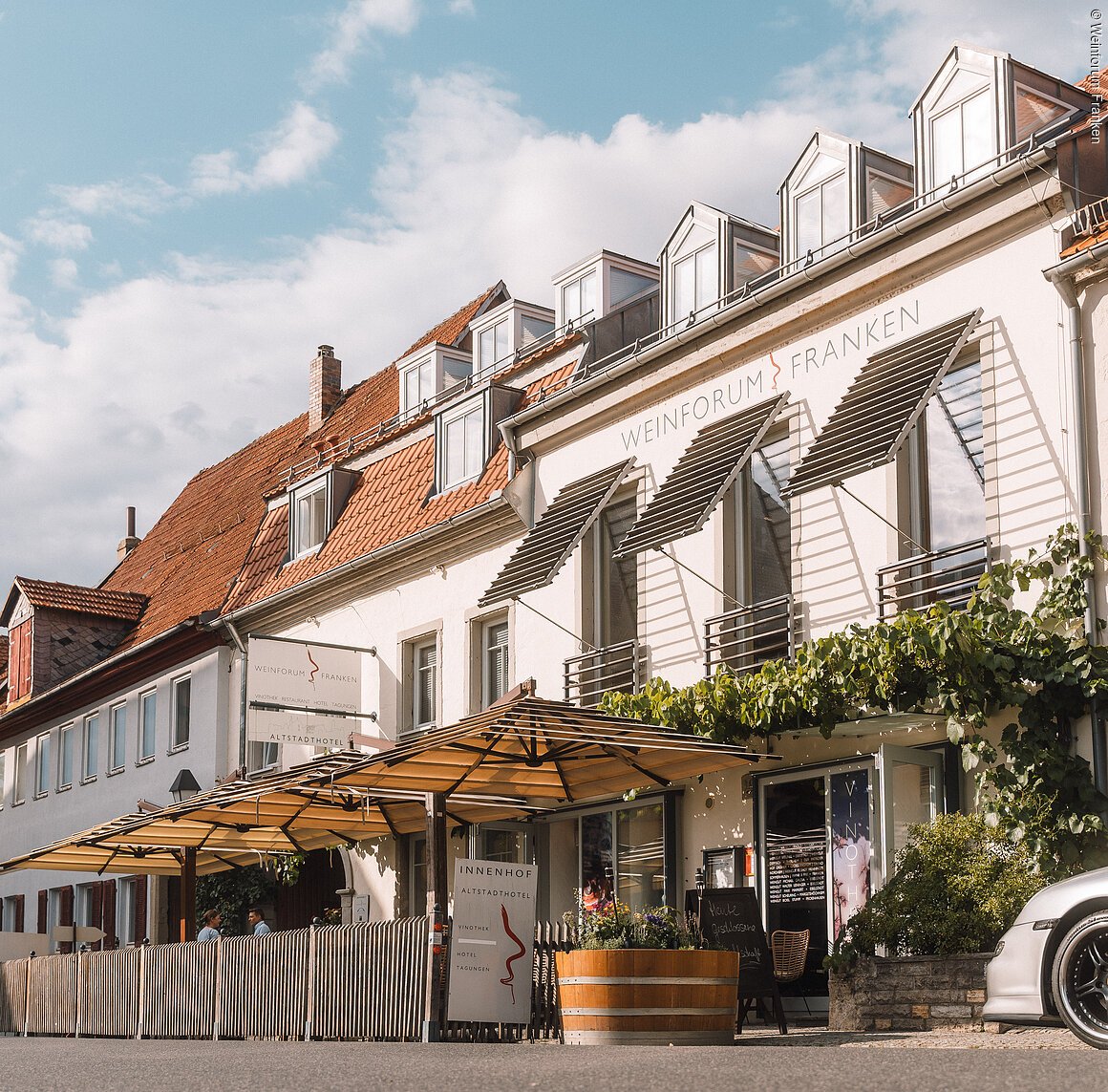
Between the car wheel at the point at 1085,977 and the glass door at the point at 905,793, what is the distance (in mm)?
6934

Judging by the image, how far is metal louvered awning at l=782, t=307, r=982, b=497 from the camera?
52.2 ft

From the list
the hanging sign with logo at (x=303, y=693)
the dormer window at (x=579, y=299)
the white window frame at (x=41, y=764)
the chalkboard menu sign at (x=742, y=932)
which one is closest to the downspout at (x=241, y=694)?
the hanging sign with logo at (x=303, y=693)

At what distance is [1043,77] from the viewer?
17.6 metres

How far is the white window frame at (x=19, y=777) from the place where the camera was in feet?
125

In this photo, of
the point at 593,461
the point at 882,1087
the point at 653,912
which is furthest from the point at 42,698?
the point at 882,1087

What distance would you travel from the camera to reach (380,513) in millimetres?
27141

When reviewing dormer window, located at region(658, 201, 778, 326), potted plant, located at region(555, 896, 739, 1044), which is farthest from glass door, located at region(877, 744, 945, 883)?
dormer window, located at region(658, 201, 778, 326)

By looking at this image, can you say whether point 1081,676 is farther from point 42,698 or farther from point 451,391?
point 42,698

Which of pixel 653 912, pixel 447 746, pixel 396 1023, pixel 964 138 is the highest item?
pixel 964 138

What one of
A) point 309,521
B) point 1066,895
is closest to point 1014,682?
point 1066,895

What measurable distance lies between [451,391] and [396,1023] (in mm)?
13997

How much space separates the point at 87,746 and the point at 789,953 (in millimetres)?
21209

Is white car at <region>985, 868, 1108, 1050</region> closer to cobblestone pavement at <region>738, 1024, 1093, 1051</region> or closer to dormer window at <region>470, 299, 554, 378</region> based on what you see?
cobblestone pavement at <region>738, 1024, 1093, 1051</region>

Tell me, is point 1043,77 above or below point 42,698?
above
